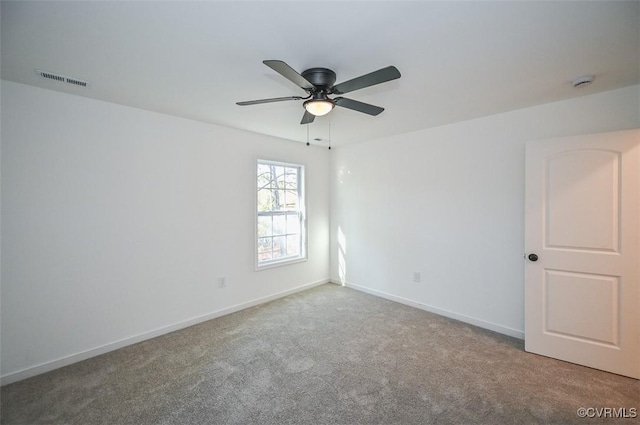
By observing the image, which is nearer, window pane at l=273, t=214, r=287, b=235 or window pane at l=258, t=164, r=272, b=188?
window pane at l=258, t=164, r=272, b=188

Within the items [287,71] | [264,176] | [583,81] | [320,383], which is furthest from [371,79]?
[264,176]

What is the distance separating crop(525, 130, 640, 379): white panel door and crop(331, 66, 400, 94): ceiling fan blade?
1897 millimetres

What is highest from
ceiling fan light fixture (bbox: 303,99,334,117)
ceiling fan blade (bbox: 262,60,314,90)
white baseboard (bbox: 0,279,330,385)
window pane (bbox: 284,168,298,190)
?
ceiling fan blade (bbox: 262,60,314,90)

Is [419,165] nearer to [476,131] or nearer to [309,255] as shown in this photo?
[476,131]

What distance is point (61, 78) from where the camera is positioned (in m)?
2.13

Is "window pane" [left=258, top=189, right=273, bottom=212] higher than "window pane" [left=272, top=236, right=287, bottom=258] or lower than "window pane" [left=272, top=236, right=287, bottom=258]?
higher

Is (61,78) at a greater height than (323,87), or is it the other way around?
(61,78)

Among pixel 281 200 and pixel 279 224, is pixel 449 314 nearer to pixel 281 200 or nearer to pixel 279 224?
pixel 279 224

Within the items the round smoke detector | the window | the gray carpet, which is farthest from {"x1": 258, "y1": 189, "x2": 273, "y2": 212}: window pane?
the round smoke detector

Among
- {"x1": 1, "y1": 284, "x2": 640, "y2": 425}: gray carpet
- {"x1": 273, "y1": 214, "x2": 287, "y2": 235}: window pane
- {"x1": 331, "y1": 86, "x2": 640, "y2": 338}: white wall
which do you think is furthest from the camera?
{"x1": 273, "y1": 214, "x2": 287, "y2": 235}: window pane

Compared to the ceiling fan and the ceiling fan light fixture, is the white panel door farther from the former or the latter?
the ceiling fan light fixture

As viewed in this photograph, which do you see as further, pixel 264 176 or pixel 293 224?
pixel 293 224

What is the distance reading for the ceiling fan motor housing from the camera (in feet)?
6.34

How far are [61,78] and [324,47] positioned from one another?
2117 mm
